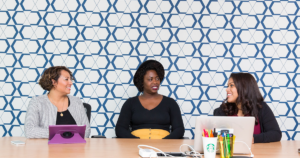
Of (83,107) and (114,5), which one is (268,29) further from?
(83,107)

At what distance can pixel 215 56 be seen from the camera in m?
3.96

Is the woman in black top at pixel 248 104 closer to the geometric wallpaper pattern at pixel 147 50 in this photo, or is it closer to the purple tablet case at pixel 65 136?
the geometric wallpaper pattern at pixel 147 50

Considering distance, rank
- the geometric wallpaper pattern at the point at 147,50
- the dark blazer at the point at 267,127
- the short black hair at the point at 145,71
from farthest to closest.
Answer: the geometric wallpaper pattern at the point at 147,50 → the short black hair at the point at 145,71 → the dark blazer at the point at 267,127

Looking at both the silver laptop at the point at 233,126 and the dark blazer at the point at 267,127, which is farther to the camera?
the dark blazer at the point at 267,127

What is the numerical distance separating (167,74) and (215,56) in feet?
2.17

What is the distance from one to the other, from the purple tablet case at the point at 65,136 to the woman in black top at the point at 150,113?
0.90 metres

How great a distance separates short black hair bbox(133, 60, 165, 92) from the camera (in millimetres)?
3576

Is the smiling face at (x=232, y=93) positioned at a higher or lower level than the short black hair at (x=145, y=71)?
lower

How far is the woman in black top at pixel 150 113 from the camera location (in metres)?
3.22

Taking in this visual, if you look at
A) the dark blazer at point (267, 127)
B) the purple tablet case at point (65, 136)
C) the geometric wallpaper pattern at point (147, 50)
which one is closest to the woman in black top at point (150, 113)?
the geometric wallpaper pattern at point (147, 50)

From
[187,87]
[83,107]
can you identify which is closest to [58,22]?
[83,107]

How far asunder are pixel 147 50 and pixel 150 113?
3.10 feet

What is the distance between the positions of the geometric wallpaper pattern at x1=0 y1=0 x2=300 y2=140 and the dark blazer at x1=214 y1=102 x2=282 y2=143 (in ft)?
3.52

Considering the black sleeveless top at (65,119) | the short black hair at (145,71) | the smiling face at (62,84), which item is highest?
the short black hair at (145,71)
